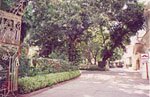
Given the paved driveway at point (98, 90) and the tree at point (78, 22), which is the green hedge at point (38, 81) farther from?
the tree at point (78, 22)

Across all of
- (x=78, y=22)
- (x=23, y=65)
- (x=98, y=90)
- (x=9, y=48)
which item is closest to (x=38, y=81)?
(x=23, y=65)

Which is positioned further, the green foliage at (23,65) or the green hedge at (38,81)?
the green foliage at (23,65)

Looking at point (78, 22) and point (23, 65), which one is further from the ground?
point (78, 22)

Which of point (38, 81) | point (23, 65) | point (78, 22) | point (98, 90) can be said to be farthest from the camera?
point (78, 22)

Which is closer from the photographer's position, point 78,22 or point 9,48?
point 9,48

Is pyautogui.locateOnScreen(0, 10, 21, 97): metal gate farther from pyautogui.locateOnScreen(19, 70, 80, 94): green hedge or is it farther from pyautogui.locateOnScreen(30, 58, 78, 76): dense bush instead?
pyautogui.locateOnScreen(30, 58, 78, 76): dense bush

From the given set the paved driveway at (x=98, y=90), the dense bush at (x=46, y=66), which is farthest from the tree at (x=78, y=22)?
the paved driveway at (x=98, y=90)

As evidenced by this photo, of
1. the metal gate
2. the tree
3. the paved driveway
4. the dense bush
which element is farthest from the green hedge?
the tree

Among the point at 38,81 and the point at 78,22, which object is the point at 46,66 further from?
the point at 78,22

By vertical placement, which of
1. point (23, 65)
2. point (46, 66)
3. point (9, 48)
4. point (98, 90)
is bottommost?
point (98, 90)

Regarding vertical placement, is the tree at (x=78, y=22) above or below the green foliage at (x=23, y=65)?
above

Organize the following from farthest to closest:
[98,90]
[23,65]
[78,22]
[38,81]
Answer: [78,22] < [98,90] < [38,81] < [23,65]

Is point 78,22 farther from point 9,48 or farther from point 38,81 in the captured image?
point 9,48

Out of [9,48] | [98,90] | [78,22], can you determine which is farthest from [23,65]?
[78,22]
